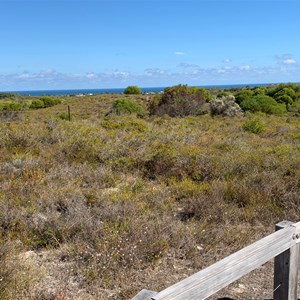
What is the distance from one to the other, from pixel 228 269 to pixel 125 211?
12.3 ft

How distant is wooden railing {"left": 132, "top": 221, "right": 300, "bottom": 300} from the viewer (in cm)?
236

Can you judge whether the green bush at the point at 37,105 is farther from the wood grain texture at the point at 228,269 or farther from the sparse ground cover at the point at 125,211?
the wood grain texture at the point at 228,269

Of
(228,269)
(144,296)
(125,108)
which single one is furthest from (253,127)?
(144,296)

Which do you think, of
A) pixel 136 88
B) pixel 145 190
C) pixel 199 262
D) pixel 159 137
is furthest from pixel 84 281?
pixel 136 88

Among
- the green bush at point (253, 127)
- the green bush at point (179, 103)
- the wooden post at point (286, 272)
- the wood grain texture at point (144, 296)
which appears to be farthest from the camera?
the green bush at point (179, 103)

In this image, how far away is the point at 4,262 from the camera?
4.35 m

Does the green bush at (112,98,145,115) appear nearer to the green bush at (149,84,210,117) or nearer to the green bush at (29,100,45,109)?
the green bush at (149,84,210,117)

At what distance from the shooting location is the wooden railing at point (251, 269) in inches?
93.0

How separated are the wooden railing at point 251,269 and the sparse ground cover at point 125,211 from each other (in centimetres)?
103

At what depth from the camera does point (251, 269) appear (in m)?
2.95

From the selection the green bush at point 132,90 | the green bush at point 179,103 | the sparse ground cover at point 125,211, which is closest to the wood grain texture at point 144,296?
the sparse ground cover at point 125,211

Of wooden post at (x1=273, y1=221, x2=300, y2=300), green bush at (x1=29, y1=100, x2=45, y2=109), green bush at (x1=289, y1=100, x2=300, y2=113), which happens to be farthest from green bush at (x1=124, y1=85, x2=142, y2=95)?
wooden post at (x1=273, y1=221, x2=300, y2=300)

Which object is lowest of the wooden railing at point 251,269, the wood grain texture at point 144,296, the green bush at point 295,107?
the green bush at point 295,107

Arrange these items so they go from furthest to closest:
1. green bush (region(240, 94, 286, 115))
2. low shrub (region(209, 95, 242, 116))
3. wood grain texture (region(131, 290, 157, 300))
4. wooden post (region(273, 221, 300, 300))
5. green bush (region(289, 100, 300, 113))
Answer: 1. green bush (region(289, 100, 300, 113))
2. green bush (region(240, 94, 286, 115))
3. low shrub (region(209, 95, 242, 116))
4. wooden post (region(273, 221, 300, 300))
5. wood grain texture (region(131, 290, 157, 300))
